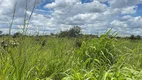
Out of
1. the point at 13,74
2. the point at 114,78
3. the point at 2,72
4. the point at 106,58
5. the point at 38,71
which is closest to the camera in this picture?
the point at 2,72

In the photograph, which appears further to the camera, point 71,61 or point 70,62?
point 71,61

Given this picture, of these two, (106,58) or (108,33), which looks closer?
(106,58)

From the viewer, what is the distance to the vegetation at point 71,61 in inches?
134

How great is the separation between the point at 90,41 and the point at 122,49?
92cm

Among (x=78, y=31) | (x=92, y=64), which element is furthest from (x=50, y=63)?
(x=78, y=31)

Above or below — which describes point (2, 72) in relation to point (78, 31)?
below

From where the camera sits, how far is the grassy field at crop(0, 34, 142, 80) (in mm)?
3395

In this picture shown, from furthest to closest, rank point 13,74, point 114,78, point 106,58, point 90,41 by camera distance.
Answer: point 90,41, point 106,58, point 114,78, point 13,74

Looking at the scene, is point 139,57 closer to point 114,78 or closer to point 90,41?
point 90,41

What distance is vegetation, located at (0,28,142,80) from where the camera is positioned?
3.41m

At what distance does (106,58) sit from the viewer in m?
5.41

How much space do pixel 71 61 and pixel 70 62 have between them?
108 mm

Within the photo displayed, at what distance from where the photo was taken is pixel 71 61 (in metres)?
4.94

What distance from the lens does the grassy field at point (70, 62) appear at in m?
3.39
